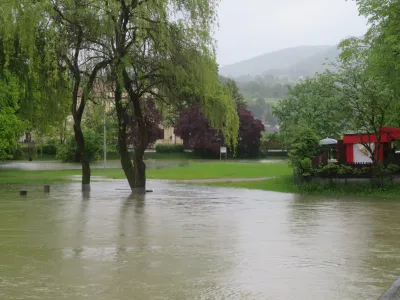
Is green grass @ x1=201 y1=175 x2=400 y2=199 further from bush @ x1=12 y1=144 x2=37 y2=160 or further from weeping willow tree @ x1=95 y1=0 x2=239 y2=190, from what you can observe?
bush @ x1=12 y1=144 x2=37 y2=160

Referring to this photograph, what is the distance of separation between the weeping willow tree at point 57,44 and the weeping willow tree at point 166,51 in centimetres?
78

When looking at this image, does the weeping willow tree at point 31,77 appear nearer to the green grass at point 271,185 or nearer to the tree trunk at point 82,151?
the tree trunk at point 82,151

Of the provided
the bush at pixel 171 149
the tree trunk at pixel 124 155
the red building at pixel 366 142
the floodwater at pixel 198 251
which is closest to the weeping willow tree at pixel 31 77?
the tree trunk at pixel 124 155

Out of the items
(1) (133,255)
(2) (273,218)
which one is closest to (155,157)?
(2) (273,218)

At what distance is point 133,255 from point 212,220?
A: 6.59 meters

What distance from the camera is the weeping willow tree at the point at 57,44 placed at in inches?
975

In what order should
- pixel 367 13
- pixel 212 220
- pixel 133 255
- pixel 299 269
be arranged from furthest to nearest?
1. pixel 367 13
2. pixel 212 220
3. pixel 133 255
4. pixel 299 269

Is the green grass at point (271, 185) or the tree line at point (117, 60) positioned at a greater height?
the tree line at point (117, 60)

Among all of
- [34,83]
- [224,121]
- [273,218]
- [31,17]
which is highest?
[31,17]

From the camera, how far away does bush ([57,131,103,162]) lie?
63.8 metres

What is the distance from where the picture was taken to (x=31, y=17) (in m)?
24.5

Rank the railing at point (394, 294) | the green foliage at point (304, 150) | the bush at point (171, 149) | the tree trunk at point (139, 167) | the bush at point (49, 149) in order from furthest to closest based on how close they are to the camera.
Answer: the bush at point (171, 149) < the bush at point (49, 149) < the green foliage at point (304, 150) < the tree trunk at point (139, 167) < the railing at point (394, 294)

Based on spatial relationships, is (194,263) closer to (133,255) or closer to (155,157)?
(133,255)

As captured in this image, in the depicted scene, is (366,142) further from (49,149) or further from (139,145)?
(49,149)
